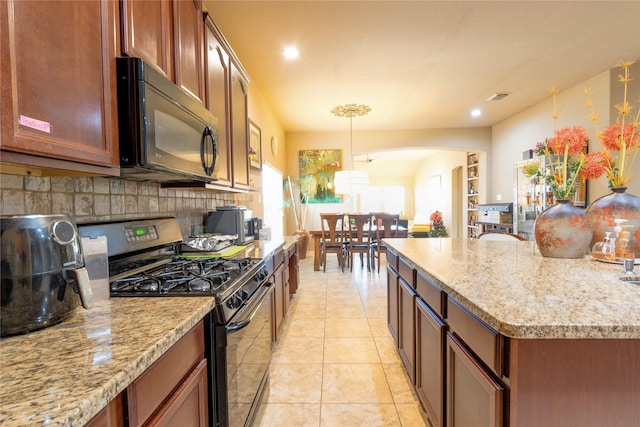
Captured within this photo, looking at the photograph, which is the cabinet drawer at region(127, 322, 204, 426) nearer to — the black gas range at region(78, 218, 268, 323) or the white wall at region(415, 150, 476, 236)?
the black gas range at region(78, 218, 268, 323)

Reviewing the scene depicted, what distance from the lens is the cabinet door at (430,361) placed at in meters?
1.25

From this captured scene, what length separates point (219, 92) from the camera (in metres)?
1.98

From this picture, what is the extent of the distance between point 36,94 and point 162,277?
779 mm

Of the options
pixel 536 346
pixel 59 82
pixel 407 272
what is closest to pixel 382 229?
pixel 407 272

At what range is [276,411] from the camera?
1694 millimetres

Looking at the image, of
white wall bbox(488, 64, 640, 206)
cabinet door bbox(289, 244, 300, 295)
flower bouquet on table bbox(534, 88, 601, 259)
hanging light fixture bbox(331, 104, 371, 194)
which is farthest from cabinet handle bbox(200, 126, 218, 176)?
white wall bbox(488, 64, 640, 206)

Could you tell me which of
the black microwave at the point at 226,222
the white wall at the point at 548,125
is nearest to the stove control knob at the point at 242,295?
the black microwave at the point at 226,222

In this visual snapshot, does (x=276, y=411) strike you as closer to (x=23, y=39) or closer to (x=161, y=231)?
Answer: (x=161, y=231)

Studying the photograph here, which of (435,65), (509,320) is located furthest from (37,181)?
(435,65)

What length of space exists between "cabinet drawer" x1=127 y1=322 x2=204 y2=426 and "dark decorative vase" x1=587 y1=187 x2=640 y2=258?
186 centimetres

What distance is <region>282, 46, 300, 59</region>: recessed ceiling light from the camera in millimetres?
2982

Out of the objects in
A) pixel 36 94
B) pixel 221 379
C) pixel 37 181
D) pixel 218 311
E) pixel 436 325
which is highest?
pixel 36 94

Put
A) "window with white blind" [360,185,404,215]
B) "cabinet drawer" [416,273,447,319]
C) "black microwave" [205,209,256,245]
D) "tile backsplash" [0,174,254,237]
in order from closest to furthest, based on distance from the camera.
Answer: "tile backsplash" [0,174,254,237] < "cabinet drawer" [416,273,447,319] < "black microwave" [205,209,256,245] < "window with white blind" [360,185,404,215]

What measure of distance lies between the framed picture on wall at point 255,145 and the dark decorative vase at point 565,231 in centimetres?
281
